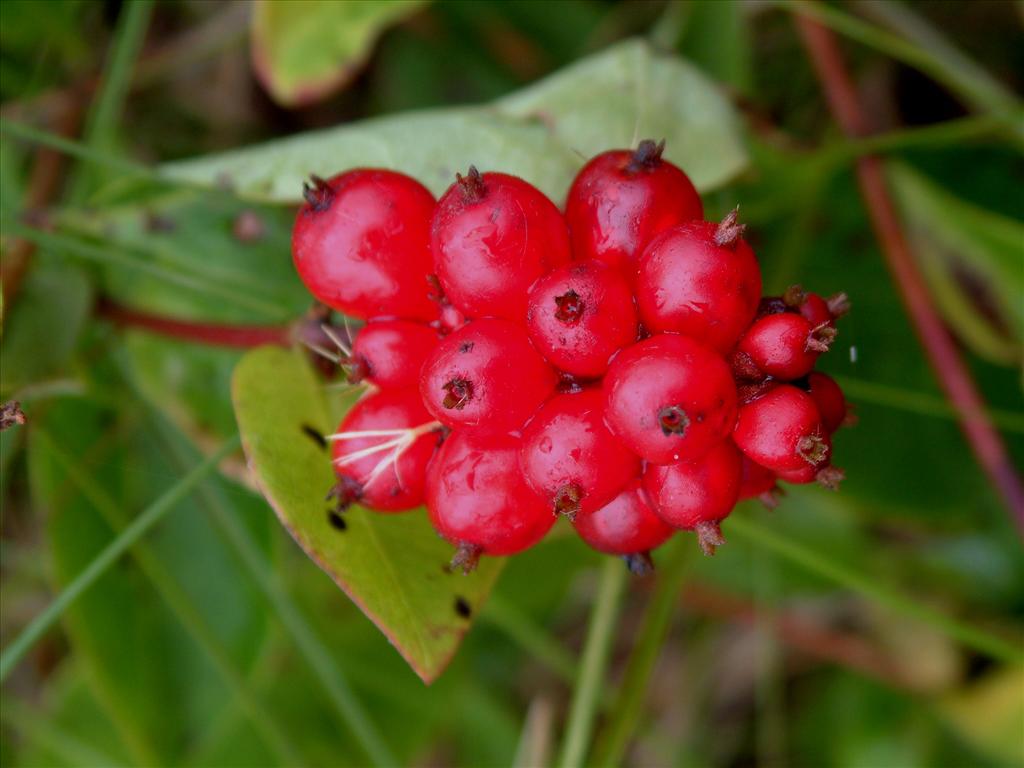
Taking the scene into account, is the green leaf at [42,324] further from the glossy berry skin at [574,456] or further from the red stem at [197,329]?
the glossy berry skin at [574,456]

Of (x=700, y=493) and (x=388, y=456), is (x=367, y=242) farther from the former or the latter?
(x=700, y=493)

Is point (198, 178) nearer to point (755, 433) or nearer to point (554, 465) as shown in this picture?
point (554, 465)

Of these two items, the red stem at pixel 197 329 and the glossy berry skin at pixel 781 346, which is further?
the red stem at pixel 197 329

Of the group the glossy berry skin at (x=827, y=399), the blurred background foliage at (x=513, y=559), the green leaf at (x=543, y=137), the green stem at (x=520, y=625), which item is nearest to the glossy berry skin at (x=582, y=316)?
the glossy berry skin at (x=827, y=399)

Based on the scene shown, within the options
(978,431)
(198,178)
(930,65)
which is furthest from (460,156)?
(978,431)

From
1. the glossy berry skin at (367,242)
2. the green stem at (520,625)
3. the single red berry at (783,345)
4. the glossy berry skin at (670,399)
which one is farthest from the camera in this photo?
the green stem at (520,625)

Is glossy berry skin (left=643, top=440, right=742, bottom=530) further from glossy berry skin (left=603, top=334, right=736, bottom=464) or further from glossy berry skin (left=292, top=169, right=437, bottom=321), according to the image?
glossy berry skin (left=292, top=169, right=437, bottom=321)

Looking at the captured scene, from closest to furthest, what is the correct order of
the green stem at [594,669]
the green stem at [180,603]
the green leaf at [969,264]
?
the green stem at [594,669] → the green stem at [180,603] → the green leaf at [969,264]
